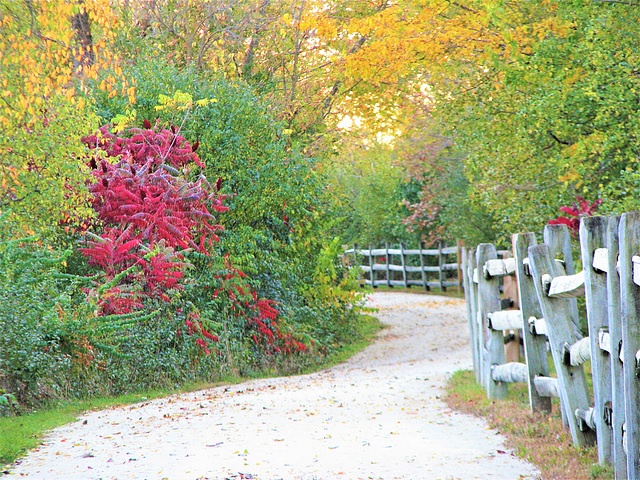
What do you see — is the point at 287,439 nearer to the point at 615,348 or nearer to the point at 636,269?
the point at 615,348

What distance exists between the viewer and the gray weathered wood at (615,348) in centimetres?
407

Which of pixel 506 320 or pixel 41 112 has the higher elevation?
pixel 41 112

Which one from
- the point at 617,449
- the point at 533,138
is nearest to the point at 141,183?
the point at 533,138

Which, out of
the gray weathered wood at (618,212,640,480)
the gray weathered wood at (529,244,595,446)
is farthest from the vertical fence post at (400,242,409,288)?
the gray weathered wood at (618,212,640,480)

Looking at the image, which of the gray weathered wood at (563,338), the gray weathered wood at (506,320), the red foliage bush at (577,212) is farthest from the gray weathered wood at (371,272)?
the gray weathered wood at (563,338)

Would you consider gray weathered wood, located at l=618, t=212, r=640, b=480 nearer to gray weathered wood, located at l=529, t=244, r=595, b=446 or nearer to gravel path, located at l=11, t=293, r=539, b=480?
gravel path, located at l=11, t=293, r=539, b=480

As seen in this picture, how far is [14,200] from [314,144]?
874cm

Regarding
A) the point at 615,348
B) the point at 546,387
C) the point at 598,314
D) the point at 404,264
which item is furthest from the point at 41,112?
the point at 404,264

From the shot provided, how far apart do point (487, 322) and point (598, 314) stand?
3213 mm

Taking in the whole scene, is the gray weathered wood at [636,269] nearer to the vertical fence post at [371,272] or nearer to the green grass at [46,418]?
the green grass at [46,418]

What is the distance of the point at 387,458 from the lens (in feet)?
17.1

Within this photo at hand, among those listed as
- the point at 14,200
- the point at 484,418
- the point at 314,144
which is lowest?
the point at 484,418

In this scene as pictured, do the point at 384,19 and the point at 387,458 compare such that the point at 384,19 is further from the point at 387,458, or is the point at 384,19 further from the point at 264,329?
the point at 387,458

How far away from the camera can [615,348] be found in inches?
164
